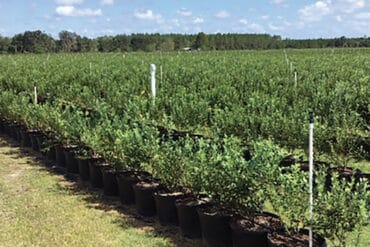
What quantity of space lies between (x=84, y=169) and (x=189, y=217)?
285 cm

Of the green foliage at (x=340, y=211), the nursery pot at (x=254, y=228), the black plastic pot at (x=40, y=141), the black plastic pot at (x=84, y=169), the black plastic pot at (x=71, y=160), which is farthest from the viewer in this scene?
the black plastic pot at (x=40, y=141)

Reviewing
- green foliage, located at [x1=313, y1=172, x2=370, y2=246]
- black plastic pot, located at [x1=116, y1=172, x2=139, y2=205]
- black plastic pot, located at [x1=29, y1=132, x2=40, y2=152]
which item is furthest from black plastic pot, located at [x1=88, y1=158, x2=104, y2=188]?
Result: green foliage, located at [x1=313, y1=172, x2=370, y2=246]

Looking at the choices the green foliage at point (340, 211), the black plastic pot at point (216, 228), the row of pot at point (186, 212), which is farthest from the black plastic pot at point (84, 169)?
the green foliage at point (340, 211)

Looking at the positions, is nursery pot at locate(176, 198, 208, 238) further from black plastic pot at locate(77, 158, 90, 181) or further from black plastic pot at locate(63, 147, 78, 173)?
black plastic pot at locate(63, 147, 78, 173)

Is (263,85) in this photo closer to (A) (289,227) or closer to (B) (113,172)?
(B) (113,172)

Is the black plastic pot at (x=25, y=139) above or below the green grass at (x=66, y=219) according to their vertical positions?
above

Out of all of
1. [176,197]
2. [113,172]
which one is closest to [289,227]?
[176,197]

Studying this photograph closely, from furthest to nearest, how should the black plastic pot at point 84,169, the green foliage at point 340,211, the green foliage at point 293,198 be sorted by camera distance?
the black plastic pot at point 84,169, the green foliage at point 293,198, the green foliage at point 340,211

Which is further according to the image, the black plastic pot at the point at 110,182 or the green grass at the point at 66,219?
the black plastic pot at the point at 110,182

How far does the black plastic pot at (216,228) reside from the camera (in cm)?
463

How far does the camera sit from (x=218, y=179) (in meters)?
4.52

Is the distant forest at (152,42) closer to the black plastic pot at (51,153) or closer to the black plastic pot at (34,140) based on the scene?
the black plastic pot at (34,140)

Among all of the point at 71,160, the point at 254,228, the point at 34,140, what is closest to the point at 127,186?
the point at 71,160

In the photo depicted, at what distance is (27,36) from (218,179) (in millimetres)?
80664
